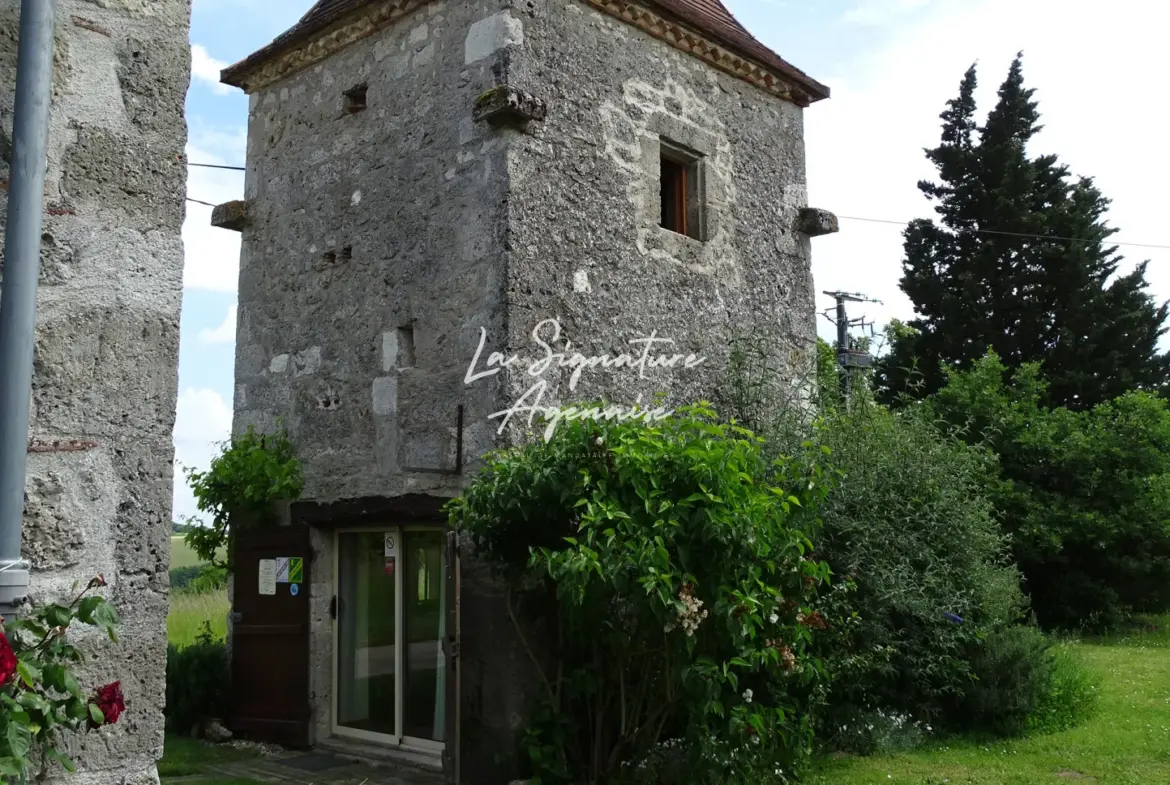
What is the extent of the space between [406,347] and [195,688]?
129 inches

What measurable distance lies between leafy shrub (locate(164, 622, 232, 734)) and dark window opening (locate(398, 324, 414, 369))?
9.78 ft

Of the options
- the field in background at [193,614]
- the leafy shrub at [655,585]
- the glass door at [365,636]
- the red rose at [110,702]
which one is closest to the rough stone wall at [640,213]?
the leafy shrub at [655,585]

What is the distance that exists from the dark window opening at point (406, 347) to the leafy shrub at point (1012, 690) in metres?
4.60

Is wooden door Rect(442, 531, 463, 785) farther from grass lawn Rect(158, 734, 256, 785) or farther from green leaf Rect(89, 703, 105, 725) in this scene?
green leaf Rect(89, 703, 105, 725)

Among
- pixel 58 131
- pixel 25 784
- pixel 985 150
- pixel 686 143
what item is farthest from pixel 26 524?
pixel 985 150

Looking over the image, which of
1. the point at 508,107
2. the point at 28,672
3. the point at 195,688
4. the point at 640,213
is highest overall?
the point at 508,107

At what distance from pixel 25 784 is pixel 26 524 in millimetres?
472

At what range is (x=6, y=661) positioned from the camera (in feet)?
5.60

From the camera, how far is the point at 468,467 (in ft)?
21.5

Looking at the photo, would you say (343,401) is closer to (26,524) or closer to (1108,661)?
(26,524)

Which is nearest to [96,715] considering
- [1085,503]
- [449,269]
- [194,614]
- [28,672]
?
[28,672]

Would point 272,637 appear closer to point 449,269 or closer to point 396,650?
point 396,650

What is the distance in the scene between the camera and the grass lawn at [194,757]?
261 inches

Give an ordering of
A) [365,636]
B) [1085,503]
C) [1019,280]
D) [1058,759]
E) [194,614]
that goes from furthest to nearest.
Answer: [1019,280] < [1085,503] < [194,614] < [365,636] < [1058,759]
